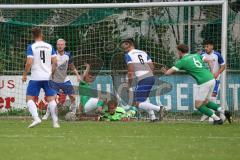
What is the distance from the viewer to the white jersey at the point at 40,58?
709 inches

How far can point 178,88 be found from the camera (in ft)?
72.3

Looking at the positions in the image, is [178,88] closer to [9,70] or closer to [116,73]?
[116,73]

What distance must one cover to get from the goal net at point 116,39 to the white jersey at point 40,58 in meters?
3.83

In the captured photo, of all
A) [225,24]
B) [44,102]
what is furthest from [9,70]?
[225,24]

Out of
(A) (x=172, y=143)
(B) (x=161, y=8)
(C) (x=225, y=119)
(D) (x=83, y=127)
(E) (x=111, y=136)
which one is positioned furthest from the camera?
(B) (x=161, y=8)

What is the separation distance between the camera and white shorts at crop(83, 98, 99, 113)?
2138cm

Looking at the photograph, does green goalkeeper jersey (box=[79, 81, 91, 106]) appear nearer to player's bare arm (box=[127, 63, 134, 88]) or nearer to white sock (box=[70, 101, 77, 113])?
white sock (box=[70, 101, 77, 113])

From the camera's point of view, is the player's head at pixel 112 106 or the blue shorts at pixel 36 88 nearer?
the blue shorts at pixel 36 88

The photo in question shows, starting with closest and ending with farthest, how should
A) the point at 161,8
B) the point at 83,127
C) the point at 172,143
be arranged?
1. the point at 172,143
2. the point at 83,127
3. the point at 161,8

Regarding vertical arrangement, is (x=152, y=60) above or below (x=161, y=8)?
below

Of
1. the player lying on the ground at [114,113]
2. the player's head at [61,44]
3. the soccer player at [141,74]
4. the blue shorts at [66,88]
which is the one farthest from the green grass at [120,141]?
the player's head at [61,44]

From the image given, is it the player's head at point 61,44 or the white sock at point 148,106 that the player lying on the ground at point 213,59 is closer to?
the white sock at point 148,106

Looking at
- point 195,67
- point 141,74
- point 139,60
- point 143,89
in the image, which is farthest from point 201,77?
point 143,89

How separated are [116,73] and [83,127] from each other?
446 cm
